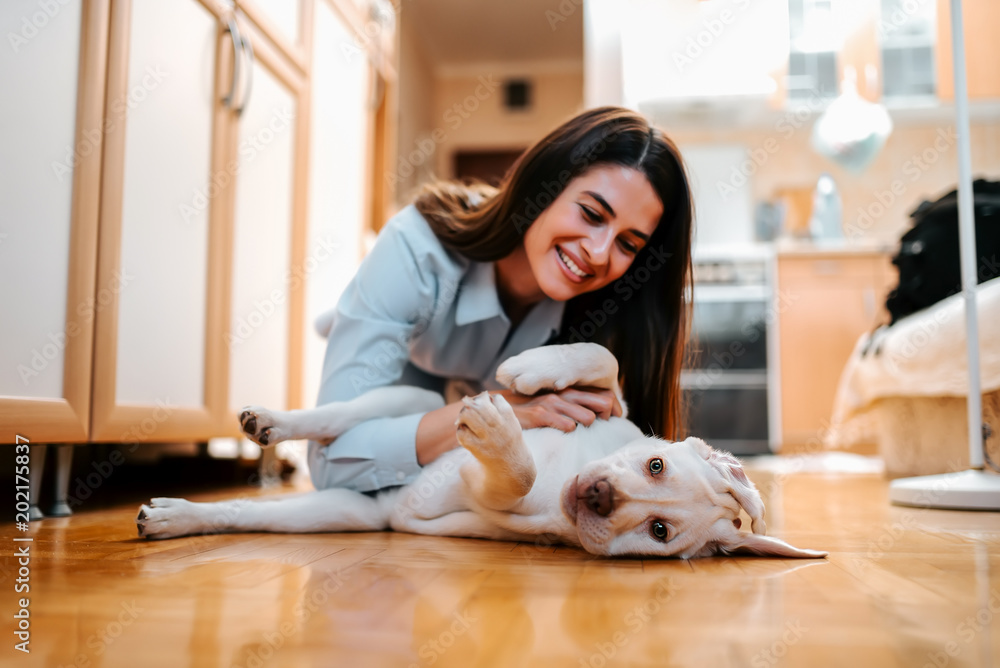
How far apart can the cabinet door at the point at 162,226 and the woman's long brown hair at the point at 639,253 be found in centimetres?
68

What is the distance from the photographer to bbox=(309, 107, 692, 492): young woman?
1.56m

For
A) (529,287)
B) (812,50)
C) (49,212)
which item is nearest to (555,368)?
(529,287)

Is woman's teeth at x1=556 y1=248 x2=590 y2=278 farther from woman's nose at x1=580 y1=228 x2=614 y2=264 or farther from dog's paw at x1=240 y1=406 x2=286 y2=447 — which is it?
dog's paw at x1=240 y1=406 x2=286 y2=447

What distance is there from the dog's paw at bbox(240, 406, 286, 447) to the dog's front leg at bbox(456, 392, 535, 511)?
356 millimetres

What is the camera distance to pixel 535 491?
1.32m

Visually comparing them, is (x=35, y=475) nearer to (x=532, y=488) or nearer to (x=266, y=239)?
(x=532, y=488)

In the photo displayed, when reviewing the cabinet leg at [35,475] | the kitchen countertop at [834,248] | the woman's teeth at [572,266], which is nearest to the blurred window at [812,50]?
the kitchen countertop at [834,248]

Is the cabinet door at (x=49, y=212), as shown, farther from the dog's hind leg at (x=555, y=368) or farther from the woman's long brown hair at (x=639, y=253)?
the dog's hind leg at (x=555, y=368)

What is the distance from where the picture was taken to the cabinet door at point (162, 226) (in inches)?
73.4

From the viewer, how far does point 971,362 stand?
212 cm

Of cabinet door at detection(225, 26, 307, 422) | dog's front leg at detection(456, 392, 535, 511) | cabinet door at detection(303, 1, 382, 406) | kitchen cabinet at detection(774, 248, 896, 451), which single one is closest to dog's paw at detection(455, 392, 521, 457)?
dog's front leg at detection(456, 392, 535, 511)

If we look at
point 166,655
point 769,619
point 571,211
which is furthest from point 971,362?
point 166,655

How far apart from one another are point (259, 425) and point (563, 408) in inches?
20.0

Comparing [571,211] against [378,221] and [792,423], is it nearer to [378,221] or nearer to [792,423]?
[378,221]
